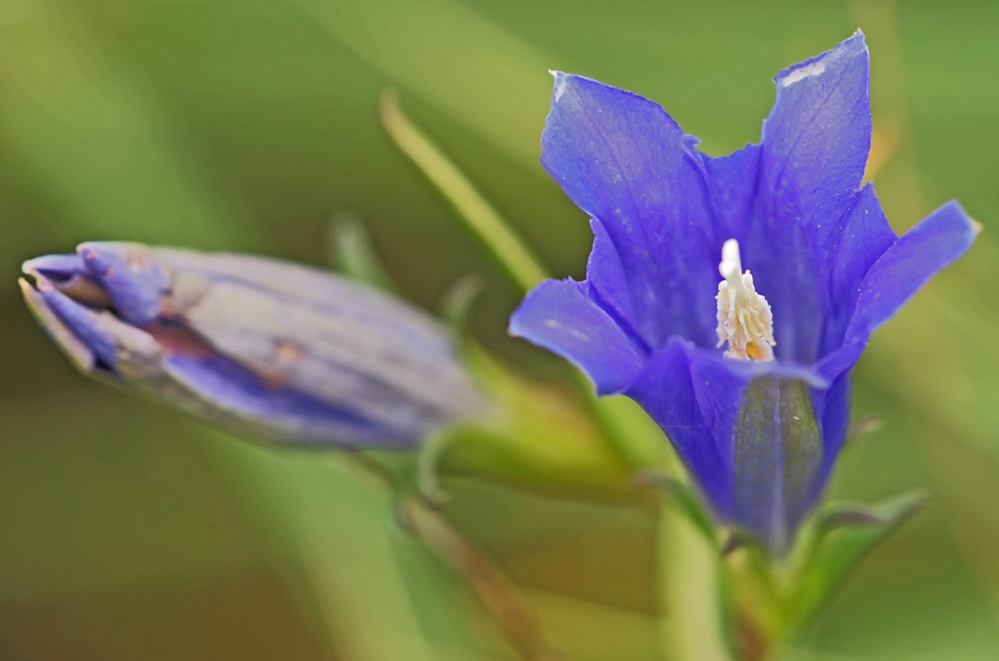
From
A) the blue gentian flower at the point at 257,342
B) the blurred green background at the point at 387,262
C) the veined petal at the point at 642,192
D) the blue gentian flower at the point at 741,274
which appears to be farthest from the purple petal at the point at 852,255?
the blurred green background at the point at 387,262

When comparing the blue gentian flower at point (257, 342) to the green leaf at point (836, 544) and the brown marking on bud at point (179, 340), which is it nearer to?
the brown marking on bud at point (179, 340)

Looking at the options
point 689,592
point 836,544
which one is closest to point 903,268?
point 836,544

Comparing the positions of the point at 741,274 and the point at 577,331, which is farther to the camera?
the point at 741,274

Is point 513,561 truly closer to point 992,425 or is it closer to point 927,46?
point 992,425

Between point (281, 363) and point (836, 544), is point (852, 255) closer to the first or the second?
point (836, 544)

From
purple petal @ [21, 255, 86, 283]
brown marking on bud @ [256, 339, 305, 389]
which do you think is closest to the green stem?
brown marking on bud @ [256, 339, 305, 389]

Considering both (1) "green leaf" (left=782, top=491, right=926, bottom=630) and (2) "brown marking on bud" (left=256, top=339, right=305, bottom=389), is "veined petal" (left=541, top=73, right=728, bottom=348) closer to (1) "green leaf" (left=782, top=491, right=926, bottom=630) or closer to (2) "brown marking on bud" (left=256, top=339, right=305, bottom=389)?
(1) "green leaf" (left=782, top=491, right=926, bottom=630)
